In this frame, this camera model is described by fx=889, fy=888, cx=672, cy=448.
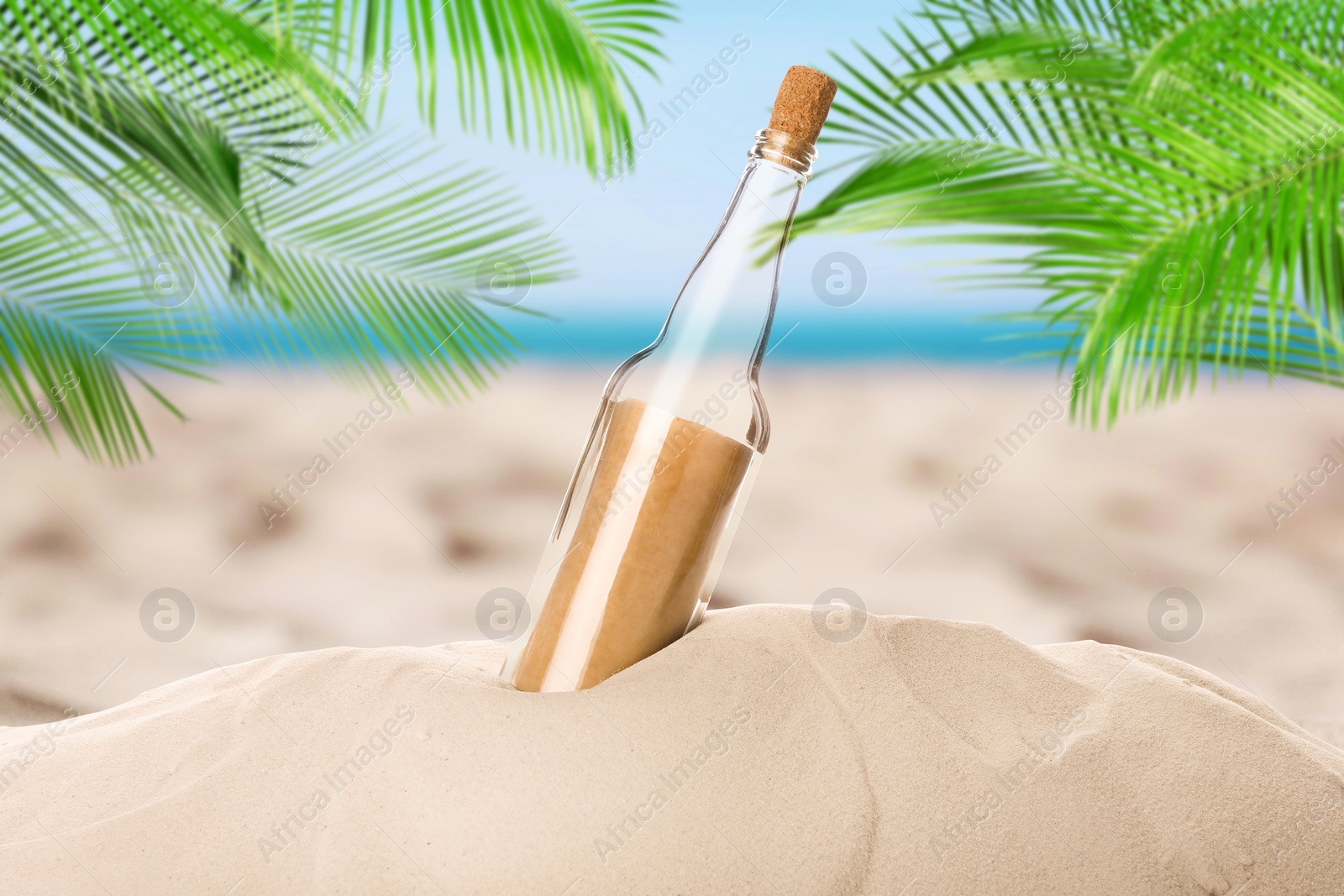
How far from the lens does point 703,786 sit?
1.94ft

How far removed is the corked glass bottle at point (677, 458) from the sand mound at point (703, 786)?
0.13 ft

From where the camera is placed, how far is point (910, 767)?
0.62 meters

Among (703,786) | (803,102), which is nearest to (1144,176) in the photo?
(803,102)

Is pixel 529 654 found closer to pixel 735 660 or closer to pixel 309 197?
pixel 735 660

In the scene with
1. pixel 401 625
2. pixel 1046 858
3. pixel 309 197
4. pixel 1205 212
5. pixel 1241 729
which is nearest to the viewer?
pixel 1046 858

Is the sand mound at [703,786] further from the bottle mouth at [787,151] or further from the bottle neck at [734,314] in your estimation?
the bottle mouth at [787,151]

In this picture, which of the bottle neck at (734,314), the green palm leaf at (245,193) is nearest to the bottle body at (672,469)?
the bottle neck at (734,314)

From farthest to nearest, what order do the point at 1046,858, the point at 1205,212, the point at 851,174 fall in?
1. the point at 851,174
2. the point at 1205,212
3. the point at 1046,858

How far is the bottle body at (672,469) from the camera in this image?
685mm

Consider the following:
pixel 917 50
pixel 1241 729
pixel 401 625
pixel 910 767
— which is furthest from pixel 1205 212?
pixel 401 625

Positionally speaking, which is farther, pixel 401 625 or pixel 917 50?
pixel 401 625

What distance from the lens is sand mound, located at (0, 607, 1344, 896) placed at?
56 centimetres

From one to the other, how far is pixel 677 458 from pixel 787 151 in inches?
10.4

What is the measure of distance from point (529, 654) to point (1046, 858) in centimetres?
40
